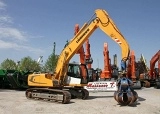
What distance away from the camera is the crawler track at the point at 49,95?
15.7 metres

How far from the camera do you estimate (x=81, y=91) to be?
18016 mm

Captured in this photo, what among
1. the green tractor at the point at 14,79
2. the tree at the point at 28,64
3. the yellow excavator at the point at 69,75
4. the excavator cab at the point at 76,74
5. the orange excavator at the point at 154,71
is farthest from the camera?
the tree at the point at 28,64

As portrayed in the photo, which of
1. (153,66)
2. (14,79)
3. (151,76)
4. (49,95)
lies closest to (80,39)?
(49,95)

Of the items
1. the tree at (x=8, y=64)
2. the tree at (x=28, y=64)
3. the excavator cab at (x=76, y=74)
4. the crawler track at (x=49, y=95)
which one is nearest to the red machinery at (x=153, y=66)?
the excavator cab at (x=76, y=74)

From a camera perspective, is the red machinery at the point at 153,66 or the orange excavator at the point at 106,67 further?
the red machinery at the point at 153,66

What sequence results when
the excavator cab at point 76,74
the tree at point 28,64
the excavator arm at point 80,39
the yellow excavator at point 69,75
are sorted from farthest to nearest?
1. the tree at point 28,64
2. the excavator cab at point 76,74
3. the yellow excavator at point 69,75
4. the excavator arm at point 80,39

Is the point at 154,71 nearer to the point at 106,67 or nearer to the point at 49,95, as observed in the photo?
the point at 106,67

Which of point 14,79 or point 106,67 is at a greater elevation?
point 106,67

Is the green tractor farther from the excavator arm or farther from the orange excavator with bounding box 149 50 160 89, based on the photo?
the orange excavator with bounding box 149 50 160 89

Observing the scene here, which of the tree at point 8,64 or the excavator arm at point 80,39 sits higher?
the tree at point 8,64

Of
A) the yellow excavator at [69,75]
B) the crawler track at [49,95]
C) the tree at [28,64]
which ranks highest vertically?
the tree at [28,64]

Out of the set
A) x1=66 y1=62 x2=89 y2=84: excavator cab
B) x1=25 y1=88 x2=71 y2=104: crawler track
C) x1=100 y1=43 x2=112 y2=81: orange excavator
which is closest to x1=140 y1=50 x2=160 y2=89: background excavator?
x1=100 y1=43 x2=112 y2=81: orange excavator

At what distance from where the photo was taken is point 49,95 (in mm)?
16672

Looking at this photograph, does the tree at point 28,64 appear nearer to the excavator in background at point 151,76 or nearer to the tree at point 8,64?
the tree at point 8,64
